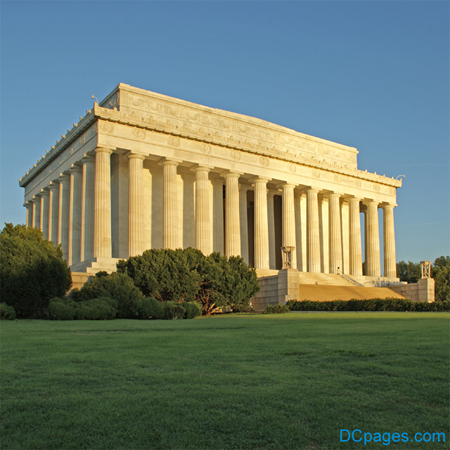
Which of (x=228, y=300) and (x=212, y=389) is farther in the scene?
(x=228, y=300)

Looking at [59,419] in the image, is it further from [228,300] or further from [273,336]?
[228,300]

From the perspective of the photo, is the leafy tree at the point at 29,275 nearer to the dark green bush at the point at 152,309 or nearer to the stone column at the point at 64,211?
the dark green bush at the point at 152,309

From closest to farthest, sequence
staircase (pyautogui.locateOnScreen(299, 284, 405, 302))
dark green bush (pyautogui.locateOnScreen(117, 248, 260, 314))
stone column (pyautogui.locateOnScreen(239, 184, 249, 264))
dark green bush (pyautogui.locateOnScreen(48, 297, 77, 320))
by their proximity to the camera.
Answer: dark green bush (pyautogui.locateOnScreen(48, 297, 77, 320)), dark green bush (pyautogui.locateOnScreen(117, 248, 260, 314)), staircase (pyautogui.locateOnScreen(299, 284, 405, 302)), stone column (pyautogui.locateOnScreen(239, 184, 249, 264))

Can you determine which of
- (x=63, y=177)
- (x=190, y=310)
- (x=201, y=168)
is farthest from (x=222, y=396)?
(x=63, y=177)

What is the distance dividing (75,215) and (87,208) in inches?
148

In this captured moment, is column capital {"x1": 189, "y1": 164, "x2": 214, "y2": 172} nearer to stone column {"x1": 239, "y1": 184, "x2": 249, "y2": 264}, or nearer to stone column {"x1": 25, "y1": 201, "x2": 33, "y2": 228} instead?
stone column {"x1": 239, "y1": 184, "x2": 249, "y2": 264}

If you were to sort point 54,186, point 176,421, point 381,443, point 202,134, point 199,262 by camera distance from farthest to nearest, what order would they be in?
point 54,186 < point 202,134 < point 199,262 < point 176,421 < point 381,443

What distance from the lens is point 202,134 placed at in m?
61.7

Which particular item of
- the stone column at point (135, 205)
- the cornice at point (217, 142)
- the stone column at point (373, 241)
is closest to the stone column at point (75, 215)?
the stone column at point (135, 205)

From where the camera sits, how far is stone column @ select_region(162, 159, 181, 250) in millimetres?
57844

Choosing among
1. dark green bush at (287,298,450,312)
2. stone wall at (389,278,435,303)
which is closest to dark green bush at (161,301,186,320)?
dark green bush at (287,298,450,312)

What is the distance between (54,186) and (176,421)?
219 ft

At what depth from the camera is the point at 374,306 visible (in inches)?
1604

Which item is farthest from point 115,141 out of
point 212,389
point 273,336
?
point 212,389
